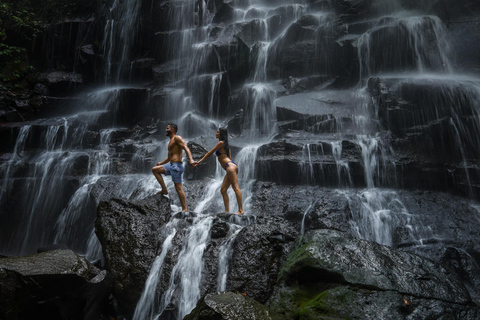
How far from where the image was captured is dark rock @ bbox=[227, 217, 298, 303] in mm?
4531

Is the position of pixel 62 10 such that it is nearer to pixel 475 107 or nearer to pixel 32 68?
pixel 32 68

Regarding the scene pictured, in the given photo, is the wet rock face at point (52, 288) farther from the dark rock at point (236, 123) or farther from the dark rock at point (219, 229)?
the dark rock at point (236, 123)

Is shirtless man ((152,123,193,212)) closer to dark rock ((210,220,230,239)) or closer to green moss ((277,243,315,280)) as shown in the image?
dark rock ((210,220,230,239))

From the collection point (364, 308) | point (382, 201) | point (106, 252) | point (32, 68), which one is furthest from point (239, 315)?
point (32, 68)

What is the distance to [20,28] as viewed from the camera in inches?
678

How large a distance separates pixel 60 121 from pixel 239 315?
13.4 m

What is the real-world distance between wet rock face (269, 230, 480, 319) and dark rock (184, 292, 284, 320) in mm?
347

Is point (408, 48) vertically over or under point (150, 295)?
over

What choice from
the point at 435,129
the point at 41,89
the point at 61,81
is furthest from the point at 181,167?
the point at 61,81

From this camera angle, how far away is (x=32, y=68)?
16672mm

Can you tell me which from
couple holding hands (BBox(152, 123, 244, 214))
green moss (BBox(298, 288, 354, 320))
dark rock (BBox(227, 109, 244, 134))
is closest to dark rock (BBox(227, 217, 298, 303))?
green moss (BBox(298, 288, 354, 320))

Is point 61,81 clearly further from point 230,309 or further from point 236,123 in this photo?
point 230,309

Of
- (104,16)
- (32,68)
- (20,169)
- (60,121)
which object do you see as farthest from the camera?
(104,16)

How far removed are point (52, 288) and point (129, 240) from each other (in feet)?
A: 4.73
